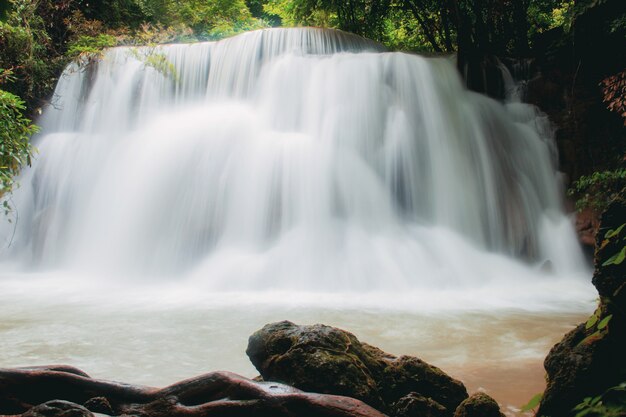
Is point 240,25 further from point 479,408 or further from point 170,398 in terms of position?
Result: point 479,408

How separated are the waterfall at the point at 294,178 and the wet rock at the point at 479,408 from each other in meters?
4.76

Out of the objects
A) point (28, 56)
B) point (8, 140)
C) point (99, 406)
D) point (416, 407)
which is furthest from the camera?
point (28, 56)

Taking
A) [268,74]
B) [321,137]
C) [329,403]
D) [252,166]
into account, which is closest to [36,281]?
[252,166]

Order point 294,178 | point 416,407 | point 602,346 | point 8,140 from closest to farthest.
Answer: point 602,346, point 416,407, point 8,140, point 294,178

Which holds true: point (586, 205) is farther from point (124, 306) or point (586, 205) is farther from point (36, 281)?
point (36, 281)

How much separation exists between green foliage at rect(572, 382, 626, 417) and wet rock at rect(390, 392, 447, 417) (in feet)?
2.62

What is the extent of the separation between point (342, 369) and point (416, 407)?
15.8 inches

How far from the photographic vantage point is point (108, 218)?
380 inches

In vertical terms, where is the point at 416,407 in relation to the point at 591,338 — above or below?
below

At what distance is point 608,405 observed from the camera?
5.14ft

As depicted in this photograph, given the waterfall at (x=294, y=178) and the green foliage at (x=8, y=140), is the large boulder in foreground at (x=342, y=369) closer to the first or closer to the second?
the waterfall at (x=294, y=178)

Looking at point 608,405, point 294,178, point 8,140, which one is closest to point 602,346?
point 608,405

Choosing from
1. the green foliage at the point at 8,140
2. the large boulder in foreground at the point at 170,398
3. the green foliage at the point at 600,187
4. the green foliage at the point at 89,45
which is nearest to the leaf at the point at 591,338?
the large boulder in foreground at the point at 170,398

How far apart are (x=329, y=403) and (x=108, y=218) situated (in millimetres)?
8565
